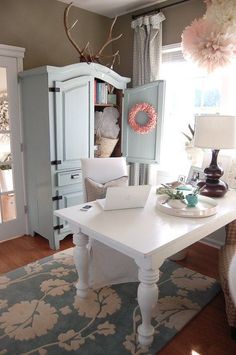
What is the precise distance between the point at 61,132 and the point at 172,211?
56.0 inches

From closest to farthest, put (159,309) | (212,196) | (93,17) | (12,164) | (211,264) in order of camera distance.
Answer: (159,309)
(212,196)
(211,264)
(12,164)
(93,17)

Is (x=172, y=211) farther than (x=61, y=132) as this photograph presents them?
No

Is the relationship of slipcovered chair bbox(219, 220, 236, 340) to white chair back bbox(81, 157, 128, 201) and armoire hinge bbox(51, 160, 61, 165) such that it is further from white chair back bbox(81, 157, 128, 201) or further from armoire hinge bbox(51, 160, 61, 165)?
armoire hinge bbox(51, 160, 61, 165)

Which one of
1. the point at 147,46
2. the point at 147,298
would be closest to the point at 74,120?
the point at 147,46

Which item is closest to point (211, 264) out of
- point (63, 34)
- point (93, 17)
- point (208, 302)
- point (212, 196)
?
point (208, 302)

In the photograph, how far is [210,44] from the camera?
2191 millimetres

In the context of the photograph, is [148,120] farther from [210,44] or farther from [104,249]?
[104,249]

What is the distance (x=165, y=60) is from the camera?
312 centimetres

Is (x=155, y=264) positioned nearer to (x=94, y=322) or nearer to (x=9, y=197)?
(x=94, y=322)

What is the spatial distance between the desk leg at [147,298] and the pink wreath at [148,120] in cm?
182

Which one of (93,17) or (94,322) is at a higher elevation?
(93,17)

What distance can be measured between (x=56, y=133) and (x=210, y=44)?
1.52 m

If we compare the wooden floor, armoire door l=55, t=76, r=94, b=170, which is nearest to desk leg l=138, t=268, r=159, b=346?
the wooden floor

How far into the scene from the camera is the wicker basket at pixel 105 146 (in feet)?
10.3
